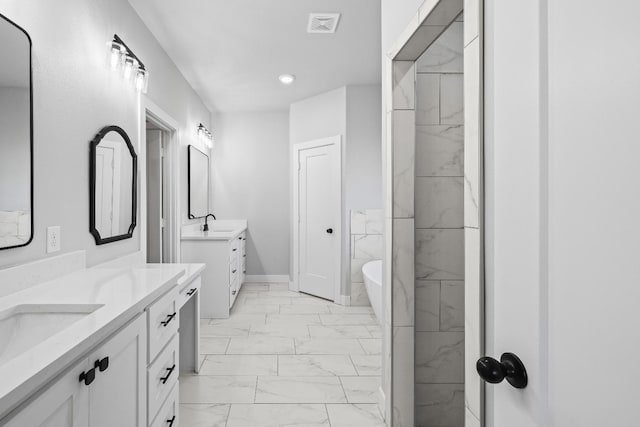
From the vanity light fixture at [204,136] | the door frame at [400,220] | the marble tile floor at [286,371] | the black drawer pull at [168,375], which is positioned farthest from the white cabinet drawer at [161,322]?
the vanity light fixture at [204,136]

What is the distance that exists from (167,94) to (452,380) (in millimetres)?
3251

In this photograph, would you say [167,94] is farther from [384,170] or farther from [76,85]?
[384,170]

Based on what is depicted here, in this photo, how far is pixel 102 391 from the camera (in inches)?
43.7

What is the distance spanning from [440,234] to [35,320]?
1.76 metres

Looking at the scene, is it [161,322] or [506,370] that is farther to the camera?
[161,322]

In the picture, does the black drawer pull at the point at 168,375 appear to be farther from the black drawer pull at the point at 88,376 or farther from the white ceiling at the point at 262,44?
the white ceiling at the point at 262,44

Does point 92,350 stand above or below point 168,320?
above

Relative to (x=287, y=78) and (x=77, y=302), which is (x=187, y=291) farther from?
(x=287, y=78)

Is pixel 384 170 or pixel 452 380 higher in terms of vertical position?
pixel 384 170

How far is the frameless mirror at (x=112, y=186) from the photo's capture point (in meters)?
2.13

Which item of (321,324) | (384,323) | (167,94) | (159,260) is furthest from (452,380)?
(167,94)

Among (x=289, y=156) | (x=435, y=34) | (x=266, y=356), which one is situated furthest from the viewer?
(x=289, y=156)

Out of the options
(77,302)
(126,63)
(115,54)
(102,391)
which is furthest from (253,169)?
(102,391)

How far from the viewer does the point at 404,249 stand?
1.92 metres
